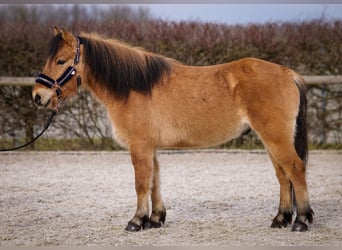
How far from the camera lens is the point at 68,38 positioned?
5.12m

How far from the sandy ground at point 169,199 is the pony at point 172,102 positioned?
37 cm

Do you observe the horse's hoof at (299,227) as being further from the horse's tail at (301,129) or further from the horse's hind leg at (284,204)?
the horse's tail at (301,129)

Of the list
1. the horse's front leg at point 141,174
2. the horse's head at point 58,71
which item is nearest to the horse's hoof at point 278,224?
the horse's front leg at point 141,174

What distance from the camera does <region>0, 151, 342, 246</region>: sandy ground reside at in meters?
4.88

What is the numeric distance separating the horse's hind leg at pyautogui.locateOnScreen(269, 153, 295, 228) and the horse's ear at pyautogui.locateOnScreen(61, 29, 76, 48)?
226 centimetres

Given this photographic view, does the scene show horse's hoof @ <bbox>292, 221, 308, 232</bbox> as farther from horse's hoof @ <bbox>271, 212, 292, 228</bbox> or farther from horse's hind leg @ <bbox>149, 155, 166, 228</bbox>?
horse's hind leg @ <bbox>149, 155, 166, 228</bbox>

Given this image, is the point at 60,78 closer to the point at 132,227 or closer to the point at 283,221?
the point at 132,227

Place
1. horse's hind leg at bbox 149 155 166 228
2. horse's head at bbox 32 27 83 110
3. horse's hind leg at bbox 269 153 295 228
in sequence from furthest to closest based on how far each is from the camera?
horse's hind leg at bbox 149 155 166 228 < horse's hind leg at bbox 269 153 295 228 < horse's head at bbox 32 27 83 110

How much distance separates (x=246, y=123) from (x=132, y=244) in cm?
160

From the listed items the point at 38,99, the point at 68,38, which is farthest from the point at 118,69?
the point at 38,99

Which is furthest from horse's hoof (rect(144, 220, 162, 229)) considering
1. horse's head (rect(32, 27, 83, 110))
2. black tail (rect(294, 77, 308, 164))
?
black tail (rect(294, 77, 308, 164))

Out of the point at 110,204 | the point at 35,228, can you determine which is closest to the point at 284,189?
the point at 110,204

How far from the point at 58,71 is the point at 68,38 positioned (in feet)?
1.10

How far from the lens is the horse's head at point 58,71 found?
5.11 m
